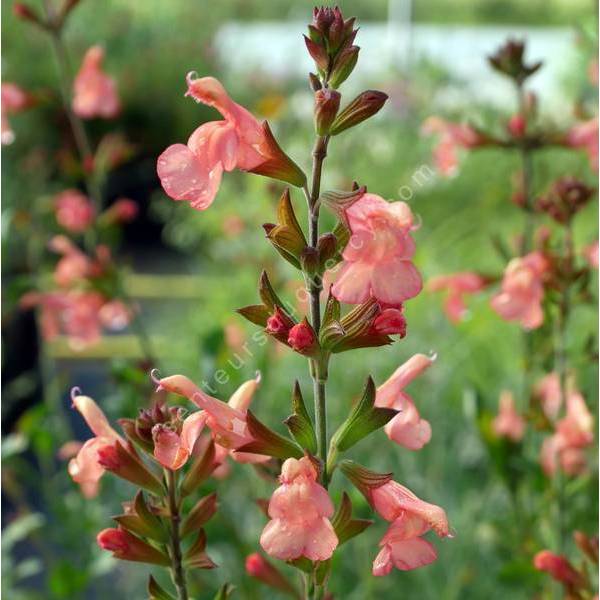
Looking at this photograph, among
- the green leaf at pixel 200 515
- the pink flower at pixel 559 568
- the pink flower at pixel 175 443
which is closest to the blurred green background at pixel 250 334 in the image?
the pink flower at pixel 559 568

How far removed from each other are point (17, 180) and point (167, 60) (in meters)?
2.99

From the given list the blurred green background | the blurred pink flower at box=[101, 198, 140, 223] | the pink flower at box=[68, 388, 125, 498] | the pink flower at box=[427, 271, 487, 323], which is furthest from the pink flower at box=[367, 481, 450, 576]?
the blurred pink flower at box=[101, 198, 140, 223]

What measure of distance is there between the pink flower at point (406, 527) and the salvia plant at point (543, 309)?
1.07 feet

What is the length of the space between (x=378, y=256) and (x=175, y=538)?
30 cm

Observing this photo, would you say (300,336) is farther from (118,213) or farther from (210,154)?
(118,213)

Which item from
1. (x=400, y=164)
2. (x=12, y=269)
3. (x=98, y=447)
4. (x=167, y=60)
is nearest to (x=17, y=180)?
(x=12, y=269)

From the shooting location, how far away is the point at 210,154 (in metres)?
0.79

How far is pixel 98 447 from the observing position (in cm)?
85

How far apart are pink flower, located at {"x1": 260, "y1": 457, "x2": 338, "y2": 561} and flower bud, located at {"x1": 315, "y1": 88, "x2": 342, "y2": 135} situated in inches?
9.8

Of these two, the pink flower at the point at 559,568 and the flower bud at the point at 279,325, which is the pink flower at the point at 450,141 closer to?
the pink flower at the point at 559,568

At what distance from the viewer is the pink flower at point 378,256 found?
0.71 meters

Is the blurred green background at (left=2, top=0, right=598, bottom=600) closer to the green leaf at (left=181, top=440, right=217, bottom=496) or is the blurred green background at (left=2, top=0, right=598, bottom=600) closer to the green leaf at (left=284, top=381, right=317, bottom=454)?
the green leaf at (left=181, top=440, right=217, bottom=496)

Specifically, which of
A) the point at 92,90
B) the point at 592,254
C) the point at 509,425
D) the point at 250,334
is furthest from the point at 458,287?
the point at 250,334

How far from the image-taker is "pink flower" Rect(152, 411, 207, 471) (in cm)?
76
